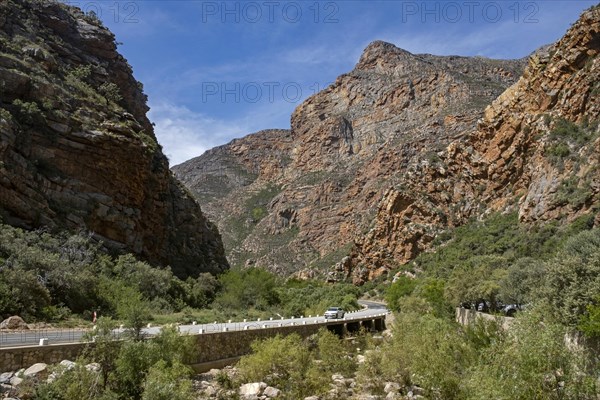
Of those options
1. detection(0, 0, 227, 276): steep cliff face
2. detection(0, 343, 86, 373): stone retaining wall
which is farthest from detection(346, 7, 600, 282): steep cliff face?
detection(0, 343, 86, 373): stone retaining wall

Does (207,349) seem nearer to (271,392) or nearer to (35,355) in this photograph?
(271,392)

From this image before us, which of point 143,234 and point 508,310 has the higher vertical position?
point 143,234

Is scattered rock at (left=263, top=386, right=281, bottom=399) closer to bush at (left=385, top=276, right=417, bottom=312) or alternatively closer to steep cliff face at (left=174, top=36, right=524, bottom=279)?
bush at (left=385, top=276, right=417, bottom=312)

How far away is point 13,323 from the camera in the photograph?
23.4m

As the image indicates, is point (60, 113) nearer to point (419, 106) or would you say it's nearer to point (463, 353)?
point (463, 353)

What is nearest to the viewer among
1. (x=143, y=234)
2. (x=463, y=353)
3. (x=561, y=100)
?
(x=463, y=353)

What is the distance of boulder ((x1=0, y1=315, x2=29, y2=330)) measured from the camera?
907 inches

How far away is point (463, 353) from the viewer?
2125 cm

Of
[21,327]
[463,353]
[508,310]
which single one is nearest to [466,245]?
[508,310]

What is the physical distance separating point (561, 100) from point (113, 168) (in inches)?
2211

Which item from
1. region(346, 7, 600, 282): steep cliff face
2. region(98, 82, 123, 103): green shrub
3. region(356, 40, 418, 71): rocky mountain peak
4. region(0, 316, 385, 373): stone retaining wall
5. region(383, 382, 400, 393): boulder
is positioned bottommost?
region(383, 382, 400, 393): boulder

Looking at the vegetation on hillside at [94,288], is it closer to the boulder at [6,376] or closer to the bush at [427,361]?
the boulder at [6,376]

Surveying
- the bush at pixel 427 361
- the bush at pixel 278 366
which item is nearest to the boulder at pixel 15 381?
the bush at pixel 278 366

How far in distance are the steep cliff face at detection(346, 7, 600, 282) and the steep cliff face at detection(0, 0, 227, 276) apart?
41.5 metres
